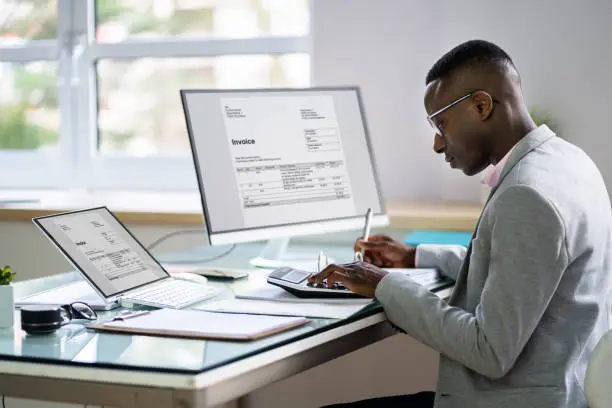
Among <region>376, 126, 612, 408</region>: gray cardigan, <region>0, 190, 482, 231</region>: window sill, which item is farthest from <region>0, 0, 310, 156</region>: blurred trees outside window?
<region>376, 126, 612, 408</region>: gray cardigan

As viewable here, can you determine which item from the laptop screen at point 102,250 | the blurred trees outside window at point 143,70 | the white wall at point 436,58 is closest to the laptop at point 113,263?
the laptop screen at point 102,250

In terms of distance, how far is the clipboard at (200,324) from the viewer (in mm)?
1546

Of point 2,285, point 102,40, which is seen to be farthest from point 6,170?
point 2,285

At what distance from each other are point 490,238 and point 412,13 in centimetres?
147

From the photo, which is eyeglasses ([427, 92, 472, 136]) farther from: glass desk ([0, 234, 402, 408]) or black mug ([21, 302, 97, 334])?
black mug ([21, 302, 97, 334])

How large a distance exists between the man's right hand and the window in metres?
1.14

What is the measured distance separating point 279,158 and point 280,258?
0.29 metres

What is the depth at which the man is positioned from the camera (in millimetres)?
1556

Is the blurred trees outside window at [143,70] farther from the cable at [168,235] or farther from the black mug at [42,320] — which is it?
the black mug at [42,320]

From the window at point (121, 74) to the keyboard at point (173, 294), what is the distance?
1398 mm

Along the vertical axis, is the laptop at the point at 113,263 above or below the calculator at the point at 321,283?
above

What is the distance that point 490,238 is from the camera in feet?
5.39

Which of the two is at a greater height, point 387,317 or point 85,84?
point 85,84

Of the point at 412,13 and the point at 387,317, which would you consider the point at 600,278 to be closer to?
the point at 387,317
